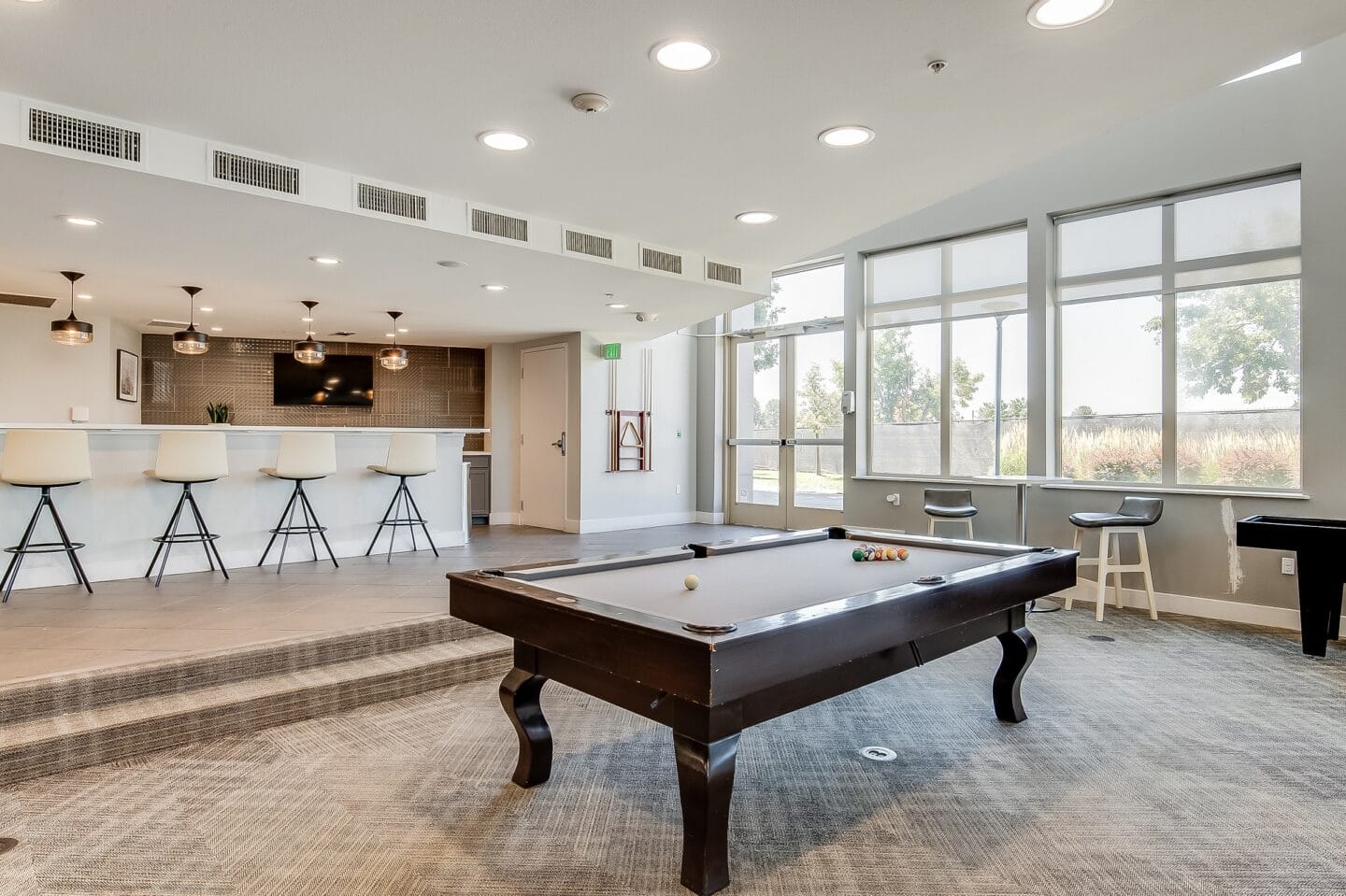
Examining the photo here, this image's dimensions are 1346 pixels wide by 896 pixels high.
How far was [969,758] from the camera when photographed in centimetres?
282

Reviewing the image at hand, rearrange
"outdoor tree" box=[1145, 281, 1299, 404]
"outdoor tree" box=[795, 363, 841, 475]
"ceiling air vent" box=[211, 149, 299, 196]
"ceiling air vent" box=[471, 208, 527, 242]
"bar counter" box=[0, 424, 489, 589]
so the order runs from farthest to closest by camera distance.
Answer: "outdoor tree" box=[795, 363, 841, 475], "outdoor tree" box=[1145, 281, 1299, 404], "bar counter" box=[0, 424, 489, 589], "ceiling air vent" box=[471, 208, 527, 242], "ceiling air vent" box=[211, 149, 299, 196]

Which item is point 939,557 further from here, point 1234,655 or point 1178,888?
point 1234,655

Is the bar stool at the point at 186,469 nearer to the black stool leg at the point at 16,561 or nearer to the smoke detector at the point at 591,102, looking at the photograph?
the black stool leg at the point at 16,561

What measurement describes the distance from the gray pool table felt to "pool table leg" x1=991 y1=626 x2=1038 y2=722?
1.15ft

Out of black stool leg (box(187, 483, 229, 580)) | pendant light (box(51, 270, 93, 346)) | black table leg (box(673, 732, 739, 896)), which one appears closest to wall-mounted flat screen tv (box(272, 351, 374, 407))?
pendant light (box(51, 270, 93, 346))

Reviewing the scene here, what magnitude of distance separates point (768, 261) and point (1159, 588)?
3764mm

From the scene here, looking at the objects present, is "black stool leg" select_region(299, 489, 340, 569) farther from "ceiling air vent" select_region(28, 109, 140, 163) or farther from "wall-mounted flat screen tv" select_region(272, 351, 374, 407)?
"wall-mounted flat screen tv" select_region(272, 351, 374, 407)

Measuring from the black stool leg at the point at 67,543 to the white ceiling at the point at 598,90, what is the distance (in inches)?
61.4

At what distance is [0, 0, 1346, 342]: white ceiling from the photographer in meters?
2.49

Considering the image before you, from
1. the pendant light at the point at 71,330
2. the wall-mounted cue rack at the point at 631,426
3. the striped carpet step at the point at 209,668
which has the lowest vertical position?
the striped carpet step at the point at 209,668

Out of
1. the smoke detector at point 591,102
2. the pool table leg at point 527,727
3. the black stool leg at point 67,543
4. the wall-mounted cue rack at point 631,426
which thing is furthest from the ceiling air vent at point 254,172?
the wall-mounted cue rack at point 631,426

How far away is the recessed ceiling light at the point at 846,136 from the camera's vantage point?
336cm

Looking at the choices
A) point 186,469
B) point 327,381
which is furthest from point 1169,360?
point 327,381

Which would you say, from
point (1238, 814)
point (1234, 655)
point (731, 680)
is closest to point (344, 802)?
point (731, 680)
